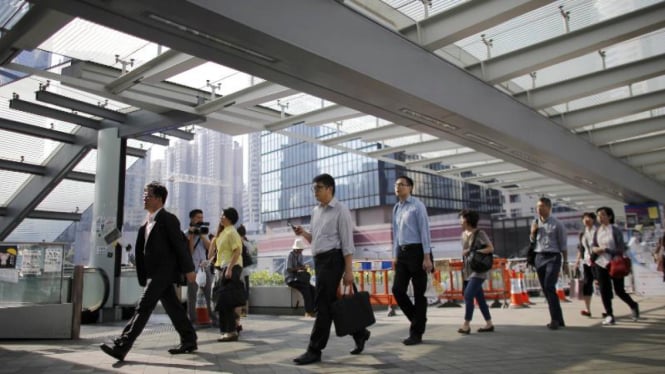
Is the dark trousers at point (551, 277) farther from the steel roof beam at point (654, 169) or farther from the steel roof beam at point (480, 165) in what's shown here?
the steel roof beam at point (654, 169)

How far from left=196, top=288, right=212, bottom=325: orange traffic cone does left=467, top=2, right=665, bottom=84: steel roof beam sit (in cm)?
580

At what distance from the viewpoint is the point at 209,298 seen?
8188 mm

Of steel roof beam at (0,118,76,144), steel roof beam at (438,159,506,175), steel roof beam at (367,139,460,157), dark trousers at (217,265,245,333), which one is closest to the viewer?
dark trousers at (217,265,245,333)

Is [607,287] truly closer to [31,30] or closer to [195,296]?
[195,296]

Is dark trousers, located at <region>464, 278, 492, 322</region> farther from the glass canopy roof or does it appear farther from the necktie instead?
the necktie

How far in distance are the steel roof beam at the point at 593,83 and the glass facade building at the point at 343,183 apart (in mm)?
50916

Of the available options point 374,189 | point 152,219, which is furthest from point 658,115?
point 374,189

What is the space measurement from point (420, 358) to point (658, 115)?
9378 mm

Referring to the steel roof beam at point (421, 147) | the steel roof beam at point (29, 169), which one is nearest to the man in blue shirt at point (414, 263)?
the steel roof beam at point (421, 147)

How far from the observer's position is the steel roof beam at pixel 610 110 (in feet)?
31.0

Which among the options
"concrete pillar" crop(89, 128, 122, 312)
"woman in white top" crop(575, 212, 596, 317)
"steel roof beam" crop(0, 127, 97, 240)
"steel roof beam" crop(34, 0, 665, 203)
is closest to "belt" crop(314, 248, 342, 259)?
"steel roof beam" crop(34, 0, 665, 203)

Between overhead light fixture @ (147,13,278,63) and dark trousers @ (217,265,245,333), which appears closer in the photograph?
overhead light fixture @ (147,13,278,63)

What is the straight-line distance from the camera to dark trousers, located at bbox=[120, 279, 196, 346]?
474 cm

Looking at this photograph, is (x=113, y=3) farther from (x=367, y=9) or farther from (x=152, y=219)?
(x=367, y=9)
